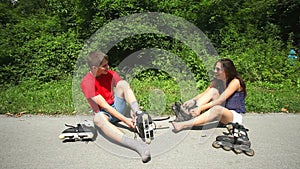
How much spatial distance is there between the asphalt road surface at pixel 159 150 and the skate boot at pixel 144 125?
0.47 feet

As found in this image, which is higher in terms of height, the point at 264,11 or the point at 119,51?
the point at 264,11

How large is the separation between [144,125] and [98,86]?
871 mm

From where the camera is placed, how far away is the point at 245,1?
35.0ft

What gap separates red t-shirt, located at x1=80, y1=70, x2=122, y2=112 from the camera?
3.51m

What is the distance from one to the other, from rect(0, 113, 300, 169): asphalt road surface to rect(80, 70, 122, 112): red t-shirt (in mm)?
477

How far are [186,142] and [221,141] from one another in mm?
422

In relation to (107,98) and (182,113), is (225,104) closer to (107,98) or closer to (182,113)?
(182,113)

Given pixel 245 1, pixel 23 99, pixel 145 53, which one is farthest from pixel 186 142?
pixel 245 1

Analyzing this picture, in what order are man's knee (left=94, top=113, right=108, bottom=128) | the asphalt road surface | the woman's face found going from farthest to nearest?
the woman's face, man's knee (left=94, top=113, right=108, bottom=128), the asphalt road surface

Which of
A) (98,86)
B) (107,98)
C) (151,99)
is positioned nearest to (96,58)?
(98,86)

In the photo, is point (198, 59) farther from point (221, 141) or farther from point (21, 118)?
point (21, 118)

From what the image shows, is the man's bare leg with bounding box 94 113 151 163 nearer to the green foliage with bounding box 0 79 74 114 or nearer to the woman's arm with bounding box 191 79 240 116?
the woman's arm with bounding box 191 79 240 116

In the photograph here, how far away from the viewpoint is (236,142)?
10.3 ft

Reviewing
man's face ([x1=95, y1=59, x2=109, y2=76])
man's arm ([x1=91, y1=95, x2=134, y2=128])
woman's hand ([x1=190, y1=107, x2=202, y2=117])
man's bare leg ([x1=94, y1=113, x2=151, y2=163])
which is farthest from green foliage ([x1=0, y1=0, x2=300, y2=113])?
man's bare leg ([x1=94, y1=113, x2=151, y2=163])
